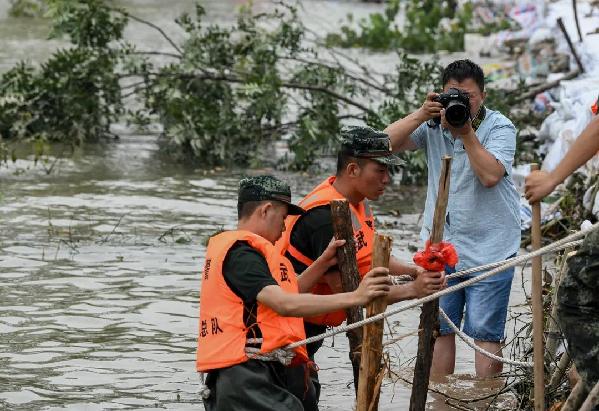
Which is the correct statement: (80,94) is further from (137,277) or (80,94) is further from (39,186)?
(137,277)

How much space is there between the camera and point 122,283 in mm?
9109

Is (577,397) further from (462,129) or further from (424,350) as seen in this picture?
(462,129)

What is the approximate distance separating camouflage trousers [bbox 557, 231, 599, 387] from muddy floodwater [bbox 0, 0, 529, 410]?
3.18 ft

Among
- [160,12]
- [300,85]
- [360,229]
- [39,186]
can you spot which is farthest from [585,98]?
[160,12]

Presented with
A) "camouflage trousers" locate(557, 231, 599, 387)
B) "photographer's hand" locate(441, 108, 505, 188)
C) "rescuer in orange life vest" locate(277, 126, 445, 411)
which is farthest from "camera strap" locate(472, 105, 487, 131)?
"camouflage trousers" locate(557, 231, 599, 387)

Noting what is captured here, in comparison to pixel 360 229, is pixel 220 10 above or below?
above

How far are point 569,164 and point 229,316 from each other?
1.37m

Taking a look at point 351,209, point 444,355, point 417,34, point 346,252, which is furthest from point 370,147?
point 417,34

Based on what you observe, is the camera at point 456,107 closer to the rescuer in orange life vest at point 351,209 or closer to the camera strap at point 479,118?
the camera strap at point 479,118

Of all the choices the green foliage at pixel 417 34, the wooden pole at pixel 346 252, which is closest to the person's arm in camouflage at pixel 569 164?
the wooden pole at pixel 346 252

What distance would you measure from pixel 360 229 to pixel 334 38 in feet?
53.7

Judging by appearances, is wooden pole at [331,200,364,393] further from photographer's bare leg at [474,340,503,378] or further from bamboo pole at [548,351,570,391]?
photographer's bare leg at [474,340,503,378]

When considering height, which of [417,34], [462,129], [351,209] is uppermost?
[417,34]

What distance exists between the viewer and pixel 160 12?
982 inches
